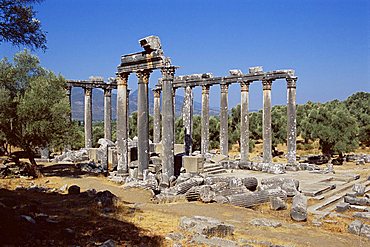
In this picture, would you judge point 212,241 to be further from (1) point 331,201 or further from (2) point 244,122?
(2) point 244,122

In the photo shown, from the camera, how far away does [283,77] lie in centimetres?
2892

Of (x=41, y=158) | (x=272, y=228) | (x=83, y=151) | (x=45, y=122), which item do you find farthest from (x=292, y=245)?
(x=41, y=158)

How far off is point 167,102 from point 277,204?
8.69m

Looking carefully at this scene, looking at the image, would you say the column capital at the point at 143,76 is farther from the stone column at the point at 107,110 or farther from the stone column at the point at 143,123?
the stone column at the point at 107,110

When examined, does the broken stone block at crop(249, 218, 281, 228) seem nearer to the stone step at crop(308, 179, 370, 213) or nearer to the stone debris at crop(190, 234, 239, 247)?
the stone debris at crop(190, 234, 239, 247)

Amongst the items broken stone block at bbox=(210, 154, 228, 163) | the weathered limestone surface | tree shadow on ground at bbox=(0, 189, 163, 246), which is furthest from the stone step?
the weathered limestone surface

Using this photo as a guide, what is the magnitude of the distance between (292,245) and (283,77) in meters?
20.3

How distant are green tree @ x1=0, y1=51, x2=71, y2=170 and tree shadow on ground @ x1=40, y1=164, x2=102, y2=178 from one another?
2.37m

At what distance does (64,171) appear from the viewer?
26500 mm

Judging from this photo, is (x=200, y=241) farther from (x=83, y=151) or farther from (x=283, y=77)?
(x=83, y=151)

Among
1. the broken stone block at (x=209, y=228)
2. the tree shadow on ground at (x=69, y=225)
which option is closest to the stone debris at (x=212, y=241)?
the broken stone block at (x=209, y=228)

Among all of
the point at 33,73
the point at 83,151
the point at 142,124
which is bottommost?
the point at 83,151

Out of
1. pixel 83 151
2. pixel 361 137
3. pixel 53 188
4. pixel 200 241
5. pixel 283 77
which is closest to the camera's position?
pixel 200 241

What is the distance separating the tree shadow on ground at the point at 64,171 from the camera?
81.3 ft
